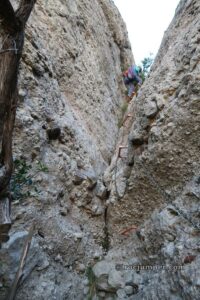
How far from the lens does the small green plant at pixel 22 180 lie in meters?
4.31

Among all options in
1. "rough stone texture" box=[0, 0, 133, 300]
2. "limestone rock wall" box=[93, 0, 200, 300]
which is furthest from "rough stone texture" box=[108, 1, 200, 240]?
"rough stone texture" box=[0, 0, 133, 300]

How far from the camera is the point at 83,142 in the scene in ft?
21.1

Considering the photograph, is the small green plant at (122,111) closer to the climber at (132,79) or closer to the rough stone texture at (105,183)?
the climber at (132,79)

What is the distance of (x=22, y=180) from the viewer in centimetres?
438

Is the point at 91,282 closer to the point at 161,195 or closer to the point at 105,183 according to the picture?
the point at 161,195

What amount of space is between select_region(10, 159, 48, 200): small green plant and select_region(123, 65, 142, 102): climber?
7481 millimetres

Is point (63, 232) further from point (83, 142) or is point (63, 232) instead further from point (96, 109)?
point (96, 109)

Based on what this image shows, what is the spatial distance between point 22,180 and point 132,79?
805 centimetres

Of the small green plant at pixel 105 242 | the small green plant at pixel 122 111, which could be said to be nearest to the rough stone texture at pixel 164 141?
the small green plant at pixel 105 242

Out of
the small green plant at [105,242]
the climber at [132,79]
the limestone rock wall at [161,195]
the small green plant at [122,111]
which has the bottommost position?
the small green plant at [105,242]

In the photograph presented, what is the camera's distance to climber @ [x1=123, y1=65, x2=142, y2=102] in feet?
36.1

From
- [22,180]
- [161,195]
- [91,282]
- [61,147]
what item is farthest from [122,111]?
[91,282]

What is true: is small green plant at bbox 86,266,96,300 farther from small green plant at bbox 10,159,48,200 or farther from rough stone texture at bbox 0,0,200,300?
small green plant at bbox 10,159,48,200

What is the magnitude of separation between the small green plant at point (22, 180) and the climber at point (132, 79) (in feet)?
24.5
